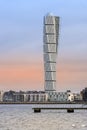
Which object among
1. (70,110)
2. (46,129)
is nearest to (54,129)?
(46,129)

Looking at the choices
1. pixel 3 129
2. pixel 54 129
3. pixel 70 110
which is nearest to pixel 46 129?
pixel 54 129

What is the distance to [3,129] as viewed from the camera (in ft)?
280

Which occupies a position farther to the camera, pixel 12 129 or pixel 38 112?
pixel 38 112

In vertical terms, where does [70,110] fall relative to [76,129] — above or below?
above

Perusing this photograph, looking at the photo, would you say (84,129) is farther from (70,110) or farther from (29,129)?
(70,110)

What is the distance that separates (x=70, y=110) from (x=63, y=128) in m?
88.8

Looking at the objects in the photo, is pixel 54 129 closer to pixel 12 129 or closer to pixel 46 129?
pixel 46 129

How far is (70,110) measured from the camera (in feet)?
577

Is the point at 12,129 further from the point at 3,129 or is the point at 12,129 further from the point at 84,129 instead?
the point at 84,129

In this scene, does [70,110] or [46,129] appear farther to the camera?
[70,110]

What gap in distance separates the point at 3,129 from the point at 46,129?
21.6ft

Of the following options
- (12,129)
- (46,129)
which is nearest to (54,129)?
(46,129)

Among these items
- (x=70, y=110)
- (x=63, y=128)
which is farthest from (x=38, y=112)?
(x=63, y=128)

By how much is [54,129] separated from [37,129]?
262 centimetres
